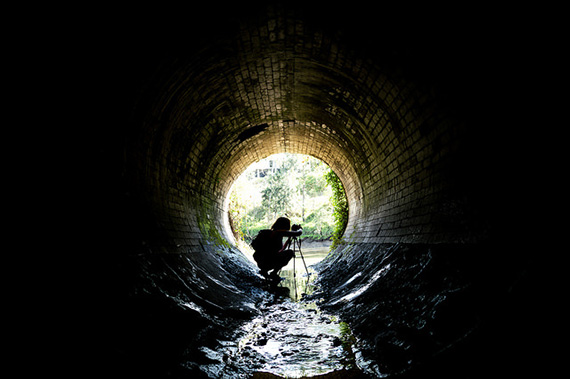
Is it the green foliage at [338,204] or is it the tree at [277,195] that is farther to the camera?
the tree at [277,195]

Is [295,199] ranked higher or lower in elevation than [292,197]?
lower

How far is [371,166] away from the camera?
858cm

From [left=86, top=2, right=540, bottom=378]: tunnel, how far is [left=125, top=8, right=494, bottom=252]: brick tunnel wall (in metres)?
0.04

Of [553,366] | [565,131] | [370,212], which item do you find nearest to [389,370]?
[553,366]

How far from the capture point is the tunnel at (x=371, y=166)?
2.64 metres

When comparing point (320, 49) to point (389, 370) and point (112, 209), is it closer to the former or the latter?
point (112, 209)

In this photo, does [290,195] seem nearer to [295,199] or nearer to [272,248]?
[295,199]

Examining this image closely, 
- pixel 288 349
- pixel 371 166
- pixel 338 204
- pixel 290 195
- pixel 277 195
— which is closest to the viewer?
pixel 288 349

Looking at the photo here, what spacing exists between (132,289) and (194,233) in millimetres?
4714

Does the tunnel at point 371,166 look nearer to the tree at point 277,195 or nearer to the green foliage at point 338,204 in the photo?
the green foliage at point 338,204

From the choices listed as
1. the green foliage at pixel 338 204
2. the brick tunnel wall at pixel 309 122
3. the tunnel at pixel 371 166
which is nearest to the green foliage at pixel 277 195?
the green foliage at pixel 338 204

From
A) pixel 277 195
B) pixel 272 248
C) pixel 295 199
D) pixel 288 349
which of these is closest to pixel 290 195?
pixel 295 199

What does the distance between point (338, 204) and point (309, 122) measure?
203 inches

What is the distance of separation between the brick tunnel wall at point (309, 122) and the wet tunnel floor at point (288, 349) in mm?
1818
